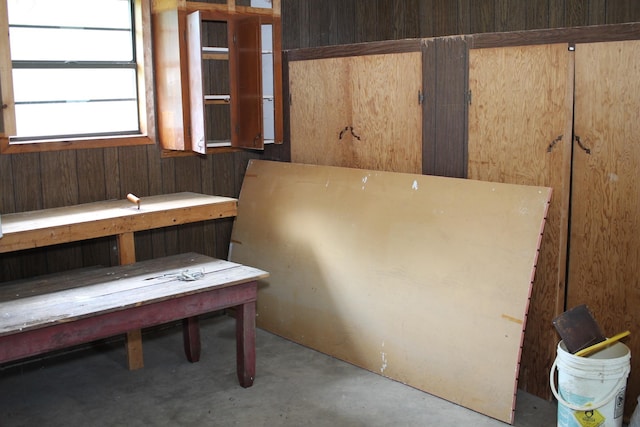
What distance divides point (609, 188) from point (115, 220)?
2440 millimetres

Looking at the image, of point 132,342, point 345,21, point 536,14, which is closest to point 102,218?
point 132,342

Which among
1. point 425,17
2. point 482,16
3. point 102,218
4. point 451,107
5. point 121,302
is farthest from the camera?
point 425,17

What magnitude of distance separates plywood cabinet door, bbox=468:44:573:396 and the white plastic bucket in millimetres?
460

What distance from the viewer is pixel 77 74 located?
14.3ft

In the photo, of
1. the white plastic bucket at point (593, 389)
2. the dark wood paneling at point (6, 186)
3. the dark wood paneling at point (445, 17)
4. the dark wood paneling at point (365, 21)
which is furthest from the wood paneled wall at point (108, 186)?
the white plastic bucket at point (593, 389)

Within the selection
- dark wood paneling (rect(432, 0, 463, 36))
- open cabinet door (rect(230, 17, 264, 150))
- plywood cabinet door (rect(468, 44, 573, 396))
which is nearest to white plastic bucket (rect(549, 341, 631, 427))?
plywood cabinet door (rect(468, 44, 573, 396))

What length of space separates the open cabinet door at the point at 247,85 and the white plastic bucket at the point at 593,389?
223 centimetres

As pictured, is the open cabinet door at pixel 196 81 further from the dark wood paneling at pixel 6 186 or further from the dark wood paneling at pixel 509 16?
the dark wood paneling at pixel 509 16

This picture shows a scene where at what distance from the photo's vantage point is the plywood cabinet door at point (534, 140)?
3.54 meters

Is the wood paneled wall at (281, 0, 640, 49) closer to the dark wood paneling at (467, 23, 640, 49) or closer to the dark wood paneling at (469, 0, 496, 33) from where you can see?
the dark wood paneling at (469, 0, 496, 33)

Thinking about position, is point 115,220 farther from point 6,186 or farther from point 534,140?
point 534,140

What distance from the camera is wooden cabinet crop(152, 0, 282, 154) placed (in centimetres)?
428

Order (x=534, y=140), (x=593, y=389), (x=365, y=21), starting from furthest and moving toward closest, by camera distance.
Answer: (x=365, y=21) < (x=534, y=140) < (x=593, y=389)

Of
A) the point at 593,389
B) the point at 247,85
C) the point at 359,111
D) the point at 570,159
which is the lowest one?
the point at 593,389
